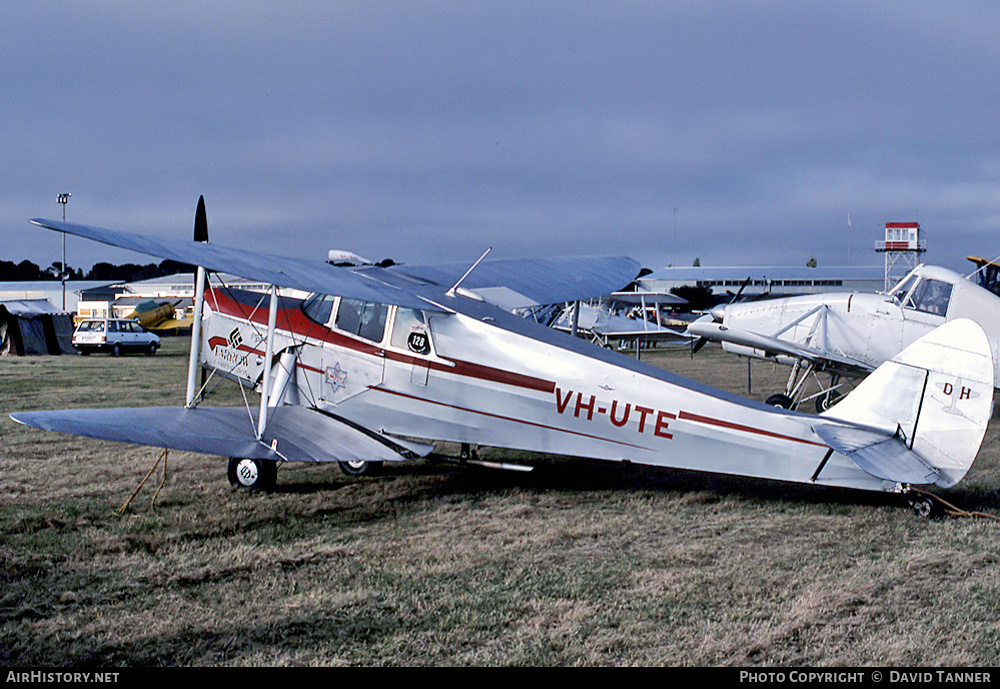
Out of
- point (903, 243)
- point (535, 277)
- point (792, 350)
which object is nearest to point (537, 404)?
point (535, 277)

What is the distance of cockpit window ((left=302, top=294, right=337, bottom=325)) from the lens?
7.11 metres

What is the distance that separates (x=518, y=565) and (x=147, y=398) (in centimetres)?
1036

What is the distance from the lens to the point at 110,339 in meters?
26.8

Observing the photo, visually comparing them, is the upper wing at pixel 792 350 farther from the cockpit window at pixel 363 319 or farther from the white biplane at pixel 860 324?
the cockpit window at pixel 363 319

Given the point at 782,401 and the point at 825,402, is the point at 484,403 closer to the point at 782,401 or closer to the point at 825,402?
the point at 782,401

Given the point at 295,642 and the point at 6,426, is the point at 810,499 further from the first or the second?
the point at 6,426

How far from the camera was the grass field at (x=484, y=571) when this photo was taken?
3605mm

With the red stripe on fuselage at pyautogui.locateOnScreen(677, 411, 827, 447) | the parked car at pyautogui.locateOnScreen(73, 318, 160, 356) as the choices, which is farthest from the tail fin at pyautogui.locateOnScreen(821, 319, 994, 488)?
the parked car at pyautogui.locateOnScreen(73, 318, 160, 356)

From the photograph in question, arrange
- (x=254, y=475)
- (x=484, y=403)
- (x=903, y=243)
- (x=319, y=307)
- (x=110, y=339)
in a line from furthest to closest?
(x=903, y=243) → (x=110, y=339) → (x=319, y=307) → (x=254, y=475) → (x=484, y=403)

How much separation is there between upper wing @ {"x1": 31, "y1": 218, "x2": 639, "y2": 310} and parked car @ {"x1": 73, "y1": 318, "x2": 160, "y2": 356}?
20.8m

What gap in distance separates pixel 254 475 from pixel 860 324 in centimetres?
835

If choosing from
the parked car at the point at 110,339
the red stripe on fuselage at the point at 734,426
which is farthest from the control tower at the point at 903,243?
the red stripe on fuselage at the point at 734,426

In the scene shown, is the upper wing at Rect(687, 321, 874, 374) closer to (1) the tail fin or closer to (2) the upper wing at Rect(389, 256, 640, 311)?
(2) the upper wing at Rect(389, 256, 640, 311)

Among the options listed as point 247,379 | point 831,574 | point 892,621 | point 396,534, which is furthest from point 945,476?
point 247,379
